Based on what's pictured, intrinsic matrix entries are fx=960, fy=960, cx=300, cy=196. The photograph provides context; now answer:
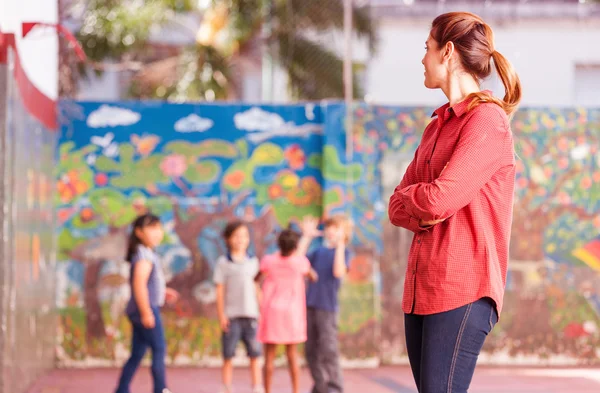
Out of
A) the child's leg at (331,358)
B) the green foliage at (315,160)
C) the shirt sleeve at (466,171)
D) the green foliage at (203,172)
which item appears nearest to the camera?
the shirt sleeve at (466,171)

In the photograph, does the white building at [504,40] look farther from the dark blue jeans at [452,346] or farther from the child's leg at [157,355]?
the dark blue jeans at [452,346]

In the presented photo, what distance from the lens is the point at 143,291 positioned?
21.0 feet

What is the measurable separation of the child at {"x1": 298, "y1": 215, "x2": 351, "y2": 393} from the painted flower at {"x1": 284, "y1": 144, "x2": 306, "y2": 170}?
1.81 meters

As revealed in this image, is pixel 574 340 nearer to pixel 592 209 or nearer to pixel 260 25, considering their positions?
pixel 592 209

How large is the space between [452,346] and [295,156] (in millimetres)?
6156

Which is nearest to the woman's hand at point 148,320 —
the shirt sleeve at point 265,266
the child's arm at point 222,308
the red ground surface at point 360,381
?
the child's arm at point 222,308

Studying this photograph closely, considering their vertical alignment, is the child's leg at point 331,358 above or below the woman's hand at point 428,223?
below

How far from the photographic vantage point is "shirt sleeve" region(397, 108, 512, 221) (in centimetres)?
266

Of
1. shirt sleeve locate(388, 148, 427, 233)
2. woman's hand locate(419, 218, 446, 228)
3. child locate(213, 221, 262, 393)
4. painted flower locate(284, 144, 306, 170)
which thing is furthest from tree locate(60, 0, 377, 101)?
woman's hand locate(419, 218, 446, 228)

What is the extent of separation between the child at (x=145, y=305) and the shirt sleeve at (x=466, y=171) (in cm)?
393

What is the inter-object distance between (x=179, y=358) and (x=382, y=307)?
1.90 metres

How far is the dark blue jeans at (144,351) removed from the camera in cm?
A: 636

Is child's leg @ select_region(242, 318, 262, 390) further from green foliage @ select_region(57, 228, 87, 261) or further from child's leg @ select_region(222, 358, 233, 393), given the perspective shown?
green foliage @ select_region(57, 228, 87, 261)

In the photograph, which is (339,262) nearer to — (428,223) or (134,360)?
(134,360)
